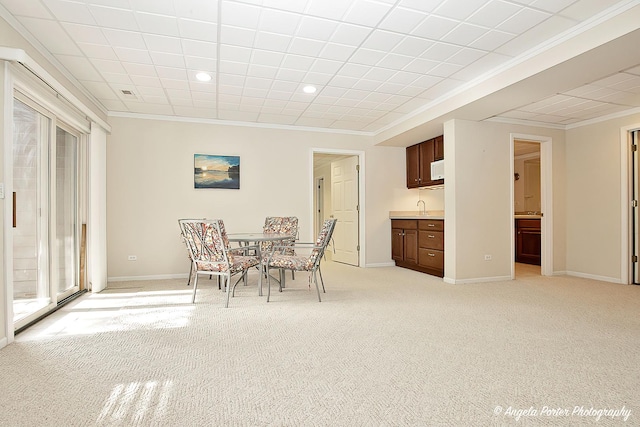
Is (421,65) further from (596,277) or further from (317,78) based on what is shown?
(596,277)

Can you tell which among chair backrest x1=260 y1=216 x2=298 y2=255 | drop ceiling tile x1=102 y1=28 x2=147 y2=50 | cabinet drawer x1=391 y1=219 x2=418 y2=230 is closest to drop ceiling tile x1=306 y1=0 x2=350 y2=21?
drop ceiling tile x1=102 y1=28 x2=147 y2=50

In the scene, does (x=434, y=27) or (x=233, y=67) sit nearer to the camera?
(x=434, y=27)

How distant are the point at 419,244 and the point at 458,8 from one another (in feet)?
12.3

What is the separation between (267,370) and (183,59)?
9.68 ft

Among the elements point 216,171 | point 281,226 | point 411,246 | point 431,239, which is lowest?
point 411,246

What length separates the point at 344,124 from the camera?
5.78 m

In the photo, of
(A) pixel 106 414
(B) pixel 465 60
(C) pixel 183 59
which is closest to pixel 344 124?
(B) pixel 465 60

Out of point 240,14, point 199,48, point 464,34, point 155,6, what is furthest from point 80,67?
point 464,34

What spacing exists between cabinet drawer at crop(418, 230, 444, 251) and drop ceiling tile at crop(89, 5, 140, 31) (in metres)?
4.45

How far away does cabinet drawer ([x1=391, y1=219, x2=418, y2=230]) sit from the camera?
5.77 meters

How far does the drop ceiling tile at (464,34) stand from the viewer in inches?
110

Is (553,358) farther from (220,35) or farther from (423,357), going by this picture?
(220,35)

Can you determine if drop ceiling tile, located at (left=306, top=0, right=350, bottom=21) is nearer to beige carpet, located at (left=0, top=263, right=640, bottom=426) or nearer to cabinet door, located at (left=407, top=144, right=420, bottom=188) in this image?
beige carpet, located at (left=0, top=263, right=640, bottom=426)

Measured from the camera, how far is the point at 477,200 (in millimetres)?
4906
